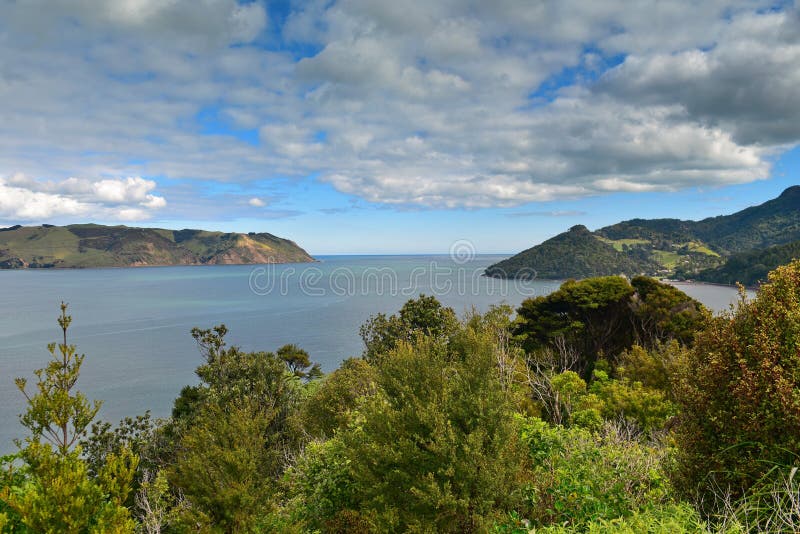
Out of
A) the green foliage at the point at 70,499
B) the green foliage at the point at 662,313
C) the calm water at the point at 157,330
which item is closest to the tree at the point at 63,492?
the green foliage at the point at 70,499

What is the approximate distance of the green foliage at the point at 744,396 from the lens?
759 cm

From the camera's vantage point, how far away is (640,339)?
147ft

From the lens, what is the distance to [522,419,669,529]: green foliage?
9914 millimetres

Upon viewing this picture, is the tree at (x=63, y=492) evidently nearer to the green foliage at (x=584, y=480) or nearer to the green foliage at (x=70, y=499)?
the green foliage at (x=70, y=499)

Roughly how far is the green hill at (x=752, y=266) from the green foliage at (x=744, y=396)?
171 metres

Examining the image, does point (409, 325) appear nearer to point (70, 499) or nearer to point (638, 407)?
point (638, 407)

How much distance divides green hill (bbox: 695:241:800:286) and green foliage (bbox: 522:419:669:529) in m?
169

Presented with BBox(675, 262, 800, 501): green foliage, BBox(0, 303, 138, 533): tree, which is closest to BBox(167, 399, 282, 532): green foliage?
BBox(0, 303, 138, 533): tree

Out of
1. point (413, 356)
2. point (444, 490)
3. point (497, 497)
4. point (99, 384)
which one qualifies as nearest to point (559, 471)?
point (497, 497)

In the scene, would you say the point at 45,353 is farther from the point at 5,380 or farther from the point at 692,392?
the point at 692,392

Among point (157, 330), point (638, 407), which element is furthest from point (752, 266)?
point (157, 330)

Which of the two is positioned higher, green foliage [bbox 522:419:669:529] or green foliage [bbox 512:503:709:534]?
green foliage [bbox 512:503:709:534]

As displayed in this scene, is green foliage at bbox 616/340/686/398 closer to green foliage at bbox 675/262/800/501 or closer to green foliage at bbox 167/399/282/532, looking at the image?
green foliage at bbox 675/262/800/501

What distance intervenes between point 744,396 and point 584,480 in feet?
15.7
